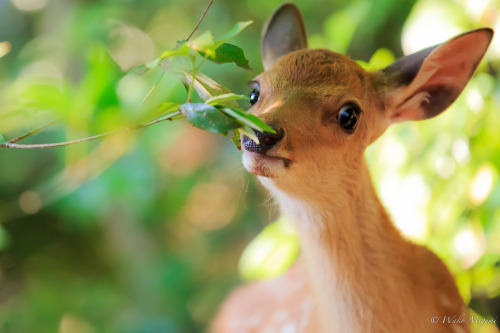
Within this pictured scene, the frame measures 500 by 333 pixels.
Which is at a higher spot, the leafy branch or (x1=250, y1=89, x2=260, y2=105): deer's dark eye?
(x1=250, y1=89, x2=260, y2=105): deer's dark eye

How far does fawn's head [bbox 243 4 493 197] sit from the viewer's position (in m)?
1.05

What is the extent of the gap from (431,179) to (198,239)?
168 cm

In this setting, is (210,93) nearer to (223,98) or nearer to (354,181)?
(223,98)

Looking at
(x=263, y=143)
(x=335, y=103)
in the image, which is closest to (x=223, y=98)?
(x=263, y=143)

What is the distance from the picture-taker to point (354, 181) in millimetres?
1248

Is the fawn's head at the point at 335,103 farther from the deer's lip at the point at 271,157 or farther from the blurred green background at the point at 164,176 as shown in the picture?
the blurred green background at the point at 164,176

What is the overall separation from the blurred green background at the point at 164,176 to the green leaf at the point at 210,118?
0.46 m

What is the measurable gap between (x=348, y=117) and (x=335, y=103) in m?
0.05

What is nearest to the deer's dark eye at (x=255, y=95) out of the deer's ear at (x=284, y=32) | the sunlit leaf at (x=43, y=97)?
the deer's ear at (x=284, y=32)

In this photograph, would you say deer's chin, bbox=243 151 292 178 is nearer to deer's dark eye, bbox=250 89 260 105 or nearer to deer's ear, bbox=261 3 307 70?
deer's dark eye, bbox=250 89 260 105

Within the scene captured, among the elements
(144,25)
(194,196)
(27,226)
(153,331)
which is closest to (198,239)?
(194,196)

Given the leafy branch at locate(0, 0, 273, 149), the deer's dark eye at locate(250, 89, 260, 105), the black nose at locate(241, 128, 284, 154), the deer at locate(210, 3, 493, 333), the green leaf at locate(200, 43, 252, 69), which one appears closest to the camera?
the leafy branch at locate(0, 0, 273, 149)

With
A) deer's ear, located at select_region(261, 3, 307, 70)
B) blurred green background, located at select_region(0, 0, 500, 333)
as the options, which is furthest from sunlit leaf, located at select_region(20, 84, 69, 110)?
deer's ear, located at select_region(261, 3, 307, 70)

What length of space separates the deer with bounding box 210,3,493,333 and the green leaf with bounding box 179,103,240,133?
0.36m
